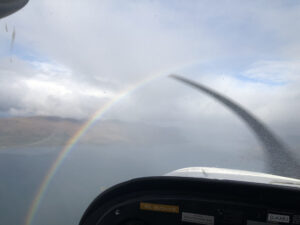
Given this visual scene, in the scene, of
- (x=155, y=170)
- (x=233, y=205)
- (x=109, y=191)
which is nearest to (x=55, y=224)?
(x=155, y=170)

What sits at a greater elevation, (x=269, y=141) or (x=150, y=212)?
(x=269, y=141)

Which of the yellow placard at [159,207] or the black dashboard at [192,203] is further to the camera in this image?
the yellow placard at [159,207]

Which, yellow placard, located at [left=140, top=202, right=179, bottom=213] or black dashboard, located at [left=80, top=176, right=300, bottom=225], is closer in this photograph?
black dashboard, located at [left=80, top=176, right=300, bottom=225]

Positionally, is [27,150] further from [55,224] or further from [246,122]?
[246,122]

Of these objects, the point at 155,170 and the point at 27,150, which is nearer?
the point at 155,170
